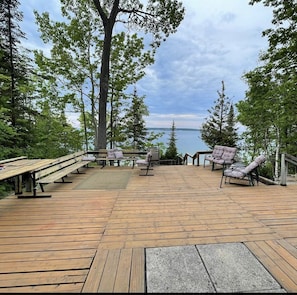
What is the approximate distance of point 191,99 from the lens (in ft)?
73.9

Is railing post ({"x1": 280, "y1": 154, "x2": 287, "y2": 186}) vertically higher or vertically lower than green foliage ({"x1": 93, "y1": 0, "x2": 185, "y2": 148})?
lower

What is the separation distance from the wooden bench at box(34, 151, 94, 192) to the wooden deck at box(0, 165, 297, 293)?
1.17 feet

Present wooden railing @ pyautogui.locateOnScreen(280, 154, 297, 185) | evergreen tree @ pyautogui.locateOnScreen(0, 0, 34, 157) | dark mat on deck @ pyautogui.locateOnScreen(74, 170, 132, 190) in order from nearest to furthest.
Answer: wooden railing @ pyautogui.locateOnScreen(280, 154, 297, 185) < dark mat on deck @ pyautogui.locateOnScreen(74, 170, 132, 190) < evergreen tree @ pyautogui.locateOnScreen(0, 0, 34, 157)

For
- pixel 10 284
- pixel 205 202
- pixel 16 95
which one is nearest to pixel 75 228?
pixel 10 284

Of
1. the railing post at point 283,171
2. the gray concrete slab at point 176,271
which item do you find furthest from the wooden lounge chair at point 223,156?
the gray concrete slab at point 176,271

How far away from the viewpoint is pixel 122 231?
2645mm

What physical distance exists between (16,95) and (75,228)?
677 cm

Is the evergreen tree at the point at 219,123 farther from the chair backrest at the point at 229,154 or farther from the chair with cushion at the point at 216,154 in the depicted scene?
the chair backrest at the point at 229,154

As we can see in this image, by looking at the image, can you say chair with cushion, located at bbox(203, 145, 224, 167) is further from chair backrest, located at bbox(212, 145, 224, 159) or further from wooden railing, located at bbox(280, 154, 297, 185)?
wooden railing, located at bbox(280, 154, 297, 185)

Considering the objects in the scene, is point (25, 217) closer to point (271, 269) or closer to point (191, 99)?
point (271, 269)

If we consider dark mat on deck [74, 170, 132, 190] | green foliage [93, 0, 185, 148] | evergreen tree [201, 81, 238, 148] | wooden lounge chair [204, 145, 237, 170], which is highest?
green foliage [93, 0, 185, 148]

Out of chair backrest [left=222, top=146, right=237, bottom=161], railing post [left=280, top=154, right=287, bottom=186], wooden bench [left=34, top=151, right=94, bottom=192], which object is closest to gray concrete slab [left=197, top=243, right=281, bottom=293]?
railing post [left=280, top=154, right=287, bottom=186]

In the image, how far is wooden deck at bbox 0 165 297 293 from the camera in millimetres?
1797

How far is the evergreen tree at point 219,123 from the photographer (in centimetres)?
1955
